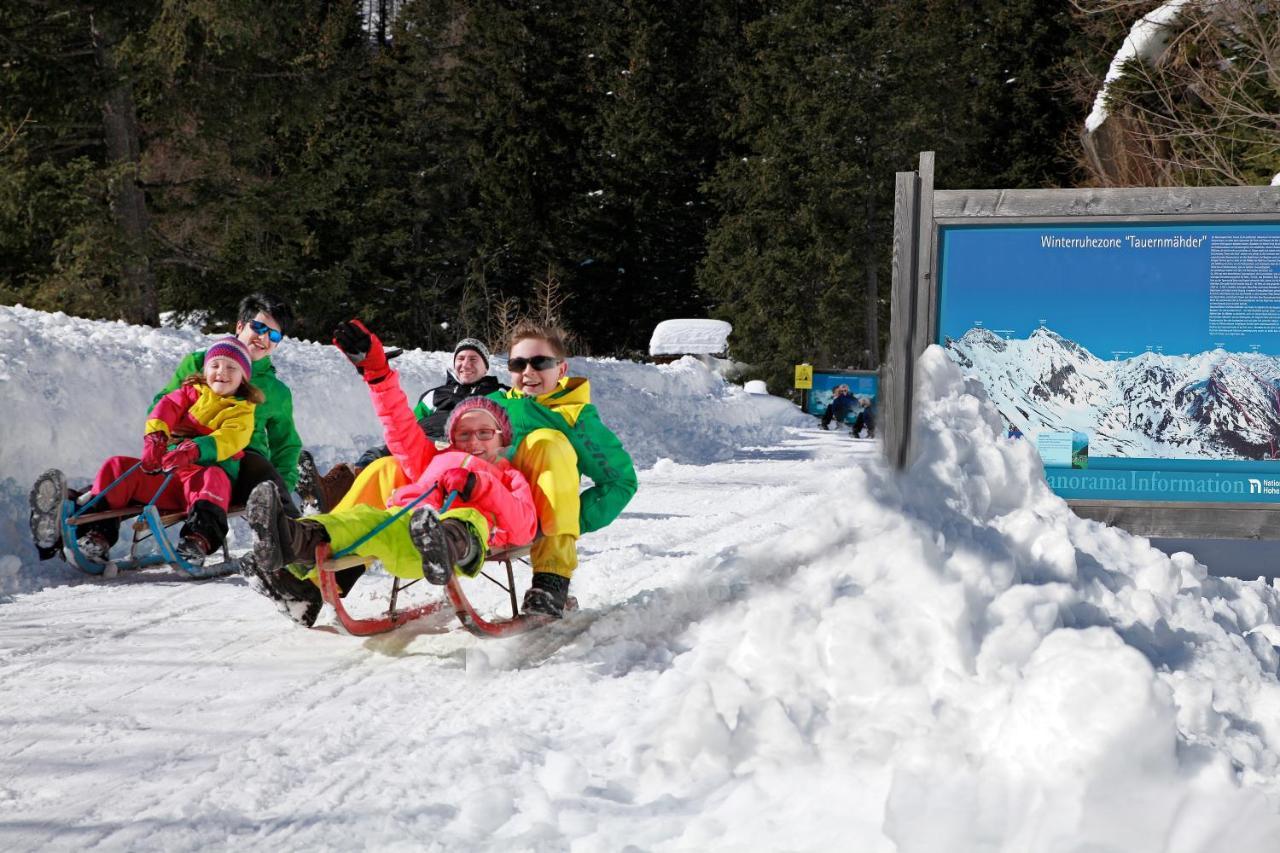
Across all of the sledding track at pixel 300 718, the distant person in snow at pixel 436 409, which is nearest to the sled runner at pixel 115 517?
the sledding track at pixel 300 718

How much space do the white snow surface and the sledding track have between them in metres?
0.01

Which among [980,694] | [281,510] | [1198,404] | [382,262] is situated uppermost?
[382,262]

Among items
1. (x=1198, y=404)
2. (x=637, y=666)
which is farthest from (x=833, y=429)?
(x=637, y=666)

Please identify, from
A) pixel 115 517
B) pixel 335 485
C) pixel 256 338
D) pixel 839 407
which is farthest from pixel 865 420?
pixel 115 517

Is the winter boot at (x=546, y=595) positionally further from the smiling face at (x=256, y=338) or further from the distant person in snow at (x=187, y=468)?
the smiling face at (x=256, y=338)

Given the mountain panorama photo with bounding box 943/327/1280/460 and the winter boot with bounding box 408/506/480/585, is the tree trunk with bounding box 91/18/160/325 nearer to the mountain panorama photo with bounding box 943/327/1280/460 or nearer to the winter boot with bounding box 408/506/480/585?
the mountain panorama photo with bounding box 943/327/1280/460

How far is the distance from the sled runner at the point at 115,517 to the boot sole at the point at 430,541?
259 cm

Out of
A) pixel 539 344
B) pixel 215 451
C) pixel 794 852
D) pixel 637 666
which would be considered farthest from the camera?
pixel 215 451

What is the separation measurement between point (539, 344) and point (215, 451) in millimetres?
2025

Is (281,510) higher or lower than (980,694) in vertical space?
higher

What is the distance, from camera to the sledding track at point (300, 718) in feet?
9.45

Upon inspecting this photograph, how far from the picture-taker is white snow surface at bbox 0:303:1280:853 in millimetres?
2768

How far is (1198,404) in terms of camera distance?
5.75 m

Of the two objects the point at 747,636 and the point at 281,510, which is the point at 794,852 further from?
the point at 281,510
